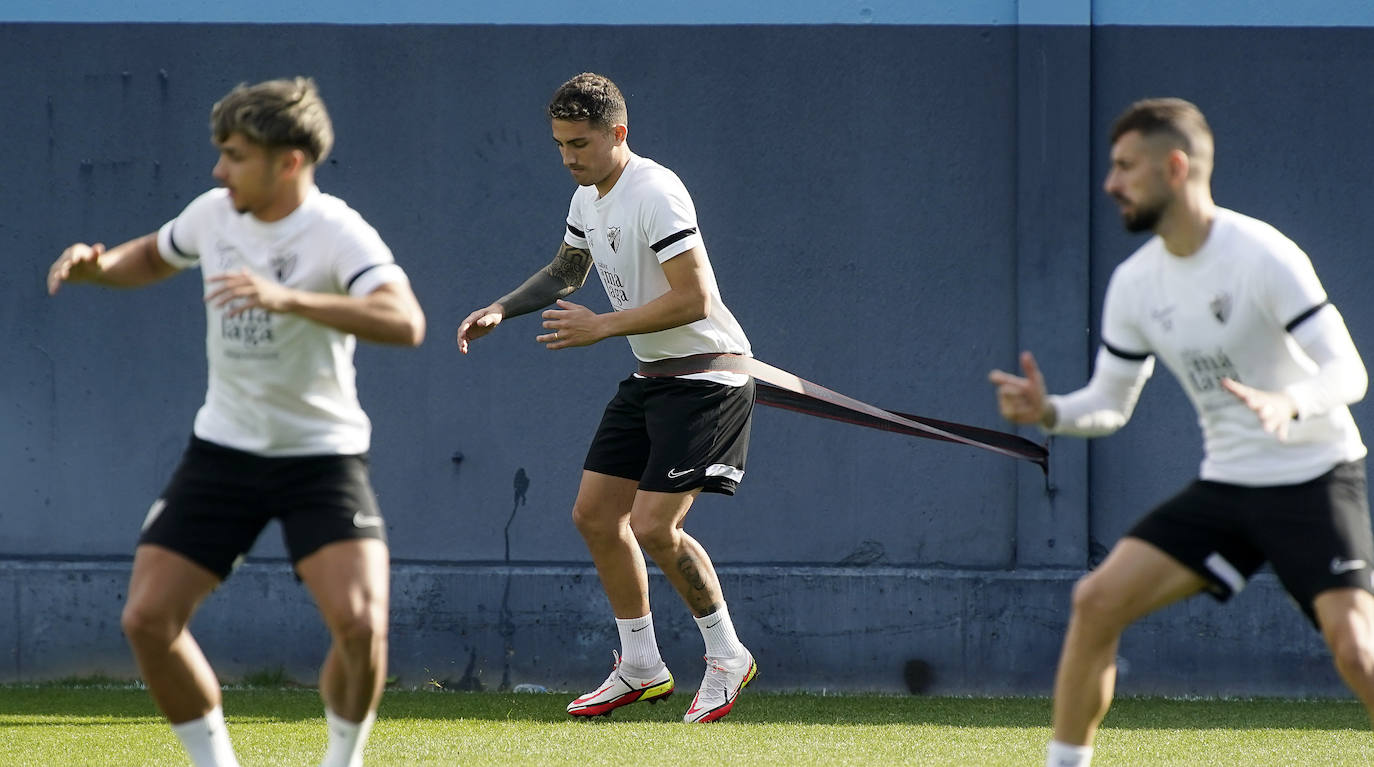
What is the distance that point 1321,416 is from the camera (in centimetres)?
355

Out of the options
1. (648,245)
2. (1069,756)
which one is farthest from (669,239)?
(1069,756)

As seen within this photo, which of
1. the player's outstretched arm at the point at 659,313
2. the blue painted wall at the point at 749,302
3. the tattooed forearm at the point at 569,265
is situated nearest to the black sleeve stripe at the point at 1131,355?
the player's outstretched arm at the point at 659,313

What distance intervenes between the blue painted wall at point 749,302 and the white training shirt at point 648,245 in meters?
1.21

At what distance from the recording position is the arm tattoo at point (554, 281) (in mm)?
5750

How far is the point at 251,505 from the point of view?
12.0 feet

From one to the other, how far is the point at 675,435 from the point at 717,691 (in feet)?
3.38

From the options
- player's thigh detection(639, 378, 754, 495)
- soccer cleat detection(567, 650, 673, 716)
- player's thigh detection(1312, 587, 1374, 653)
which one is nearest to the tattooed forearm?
player's thigh detection(639, 378, 754, 495)

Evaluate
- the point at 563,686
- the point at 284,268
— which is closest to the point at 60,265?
the point at 284,268

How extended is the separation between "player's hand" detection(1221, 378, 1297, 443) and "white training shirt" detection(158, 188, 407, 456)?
1934mm

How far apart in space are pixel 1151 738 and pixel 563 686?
2583mm

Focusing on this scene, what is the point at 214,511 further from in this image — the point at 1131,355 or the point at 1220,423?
the point at 1220,423

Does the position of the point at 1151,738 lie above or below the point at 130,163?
below

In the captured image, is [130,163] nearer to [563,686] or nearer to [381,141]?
[381,141]

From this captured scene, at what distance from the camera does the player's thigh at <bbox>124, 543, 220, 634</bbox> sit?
11.6ft
